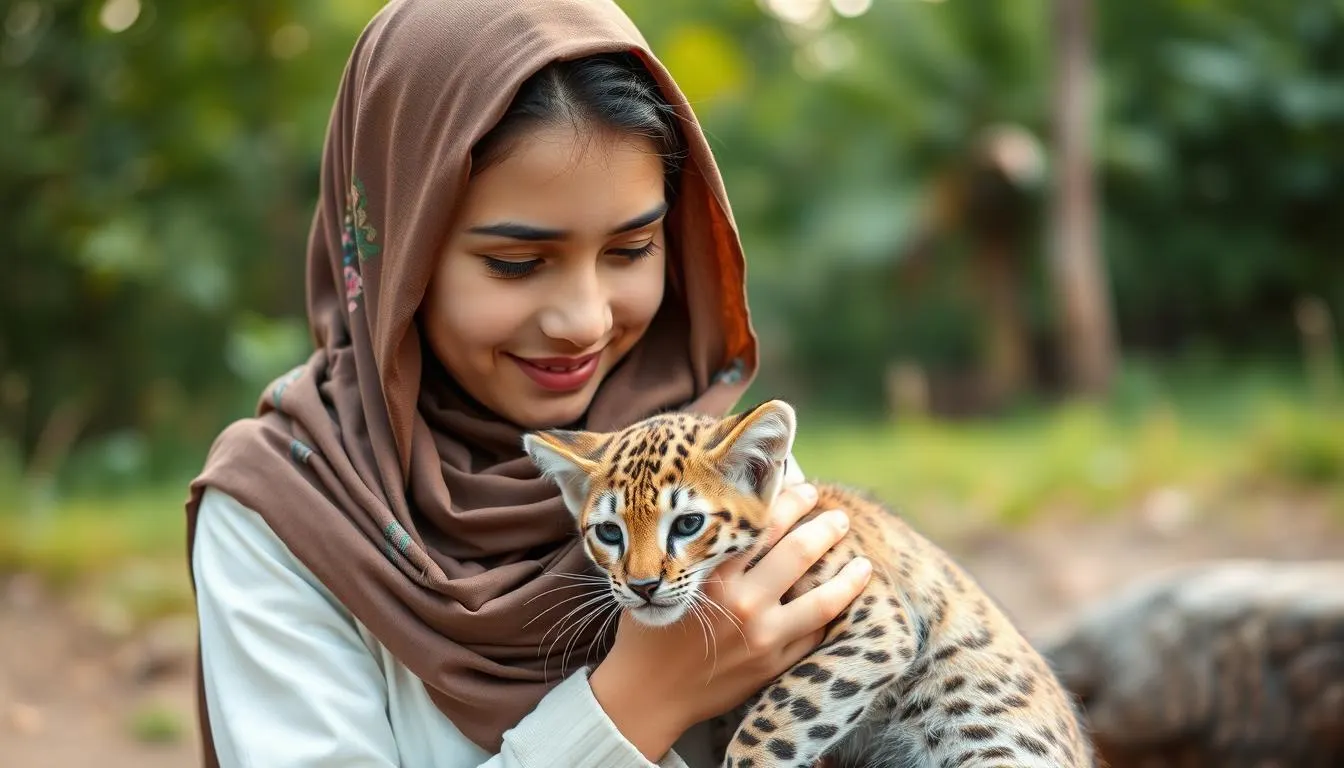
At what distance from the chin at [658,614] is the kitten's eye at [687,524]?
186 mm

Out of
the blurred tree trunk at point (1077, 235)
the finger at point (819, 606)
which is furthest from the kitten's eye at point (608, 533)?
the blurred tree trunk at point (1077, 235)

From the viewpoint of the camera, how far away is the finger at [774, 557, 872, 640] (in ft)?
8.09

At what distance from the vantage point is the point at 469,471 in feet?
8.70

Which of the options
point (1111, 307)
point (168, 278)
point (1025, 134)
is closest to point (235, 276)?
point (168, 278)

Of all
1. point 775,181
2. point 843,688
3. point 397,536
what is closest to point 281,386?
point 397,536

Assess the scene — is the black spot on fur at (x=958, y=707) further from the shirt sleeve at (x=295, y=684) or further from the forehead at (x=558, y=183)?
the forehead at (x=558, y=183)

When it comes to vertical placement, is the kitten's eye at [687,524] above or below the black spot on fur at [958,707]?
above

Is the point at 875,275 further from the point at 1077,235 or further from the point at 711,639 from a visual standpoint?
the point at 711,639

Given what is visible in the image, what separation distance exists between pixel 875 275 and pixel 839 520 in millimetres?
13715

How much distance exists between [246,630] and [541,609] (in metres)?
0.58

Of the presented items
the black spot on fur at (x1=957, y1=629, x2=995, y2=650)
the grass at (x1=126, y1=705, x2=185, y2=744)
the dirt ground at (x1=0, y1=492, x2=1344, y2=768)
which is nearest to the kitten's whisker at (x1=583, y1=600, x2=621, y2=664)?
the black spot on fur at (x1=957, y1=629, x2=995, y2=650)

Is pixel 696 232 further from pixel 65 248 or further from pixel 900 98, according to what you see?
pixel 900 98

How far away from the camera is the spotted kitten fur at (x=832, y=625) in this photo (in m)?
2.47

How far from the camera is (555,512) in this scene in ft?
8.54
